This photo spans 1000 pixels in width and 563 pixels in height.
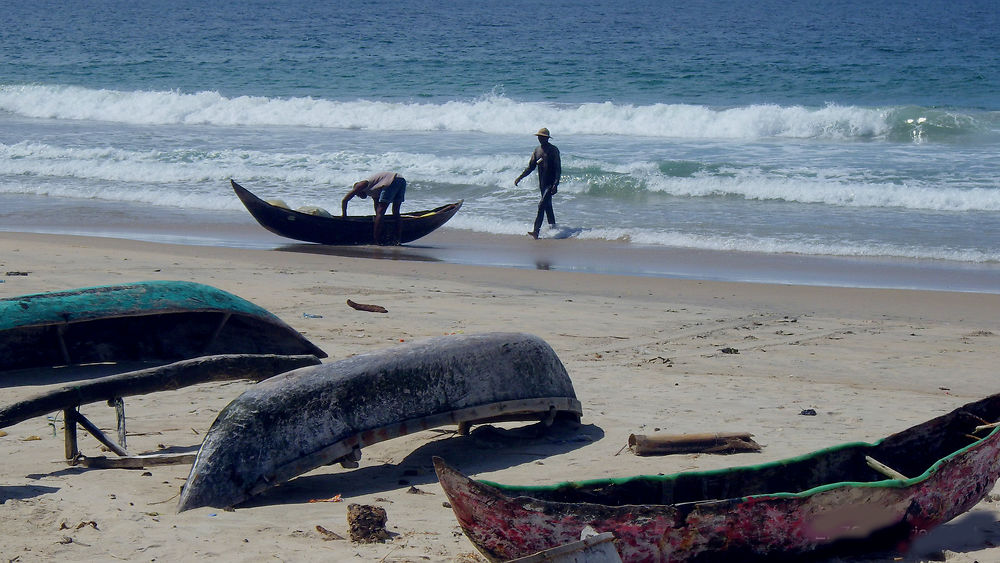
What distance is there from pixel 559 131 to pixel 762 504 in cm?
2195

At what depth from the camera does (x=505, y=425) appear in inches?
246

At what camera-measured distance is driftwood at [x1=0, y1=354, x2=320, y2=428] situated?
492cm

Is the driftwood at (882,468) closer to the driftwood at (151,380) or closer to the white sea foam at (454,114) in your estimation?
the driftwood at (151,380)

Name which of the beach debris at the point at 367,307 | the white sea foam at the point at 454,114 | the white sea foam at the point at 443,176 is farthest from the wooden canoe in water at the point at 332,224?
the white sea foam at the point at 454,114

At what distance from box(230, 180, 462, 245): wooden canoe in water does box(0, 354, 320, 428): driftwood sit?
26.0ft

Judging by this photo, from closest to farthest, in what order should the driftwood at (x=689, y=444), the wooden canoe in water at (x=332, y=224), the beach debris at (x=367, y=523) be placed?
1. the beach debris at (x=367, y=523)
2. the driftwood at (x=689, y=444)
3. the wooden canoe in water at (x=332, y=224)

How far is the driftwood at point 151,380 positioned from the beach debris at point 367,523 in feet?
5.22

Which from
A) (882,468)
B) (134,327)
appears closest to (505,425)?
(882,468)

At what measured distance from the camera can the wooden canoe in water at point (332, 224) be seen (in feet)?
44.2

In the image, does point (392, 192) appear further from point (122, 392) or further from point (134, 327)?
point (122, 392)

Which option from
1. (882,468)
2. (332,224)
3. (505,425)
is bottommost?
(505,425)

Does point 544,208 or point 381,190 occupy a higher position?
point 381,190

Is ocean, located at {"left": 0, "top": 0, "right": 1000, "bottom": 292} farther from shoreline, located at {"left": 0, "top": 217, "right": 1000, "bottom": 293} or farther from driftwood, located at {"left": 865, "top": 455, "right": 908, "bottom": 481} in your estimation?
driftwood, located at {"left": 865, "top": 455, "right": 908, "bottom": 481}

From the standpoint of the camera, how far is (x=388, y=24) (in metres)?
54.8
